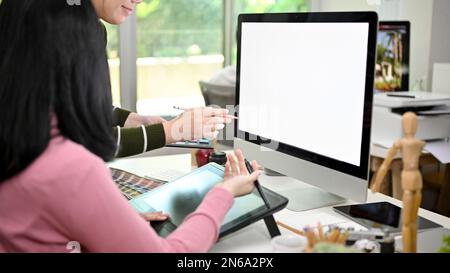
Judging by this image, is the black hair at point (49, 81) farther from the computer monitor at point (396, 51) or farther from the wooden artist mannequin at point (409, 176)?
the computer monitor at point (396, 51)

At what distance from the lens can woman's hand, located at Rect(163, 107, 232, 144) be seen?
1213 millimetres

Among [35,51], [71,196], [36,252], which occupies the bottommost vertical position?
[36,252]

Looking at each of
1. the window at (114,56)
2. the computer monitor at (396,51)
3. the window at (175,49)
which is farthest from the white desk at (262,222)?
the window at (175,49)

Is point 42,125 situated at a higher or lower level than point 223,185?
higher

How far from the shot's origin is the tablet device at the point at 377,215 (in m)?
1.02

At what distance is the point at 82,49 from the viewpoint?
0.77 meters

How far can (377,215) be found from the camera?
1.09 meters

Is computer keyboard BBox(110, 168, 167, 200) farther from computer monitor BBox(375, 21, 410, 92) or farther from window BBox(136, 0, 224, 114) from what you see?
window BBox(136, 0, 224, 114)

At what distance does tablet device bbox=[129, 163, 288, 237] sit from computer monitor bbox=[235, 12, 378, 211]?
0.54ft

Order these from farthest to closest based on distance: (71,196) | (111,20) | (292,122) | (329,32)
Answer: (111,20) < (292,122) < (329,32) < (71,196)

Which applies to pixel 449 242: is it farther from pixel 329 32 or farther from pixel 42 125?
pixel 42 125
